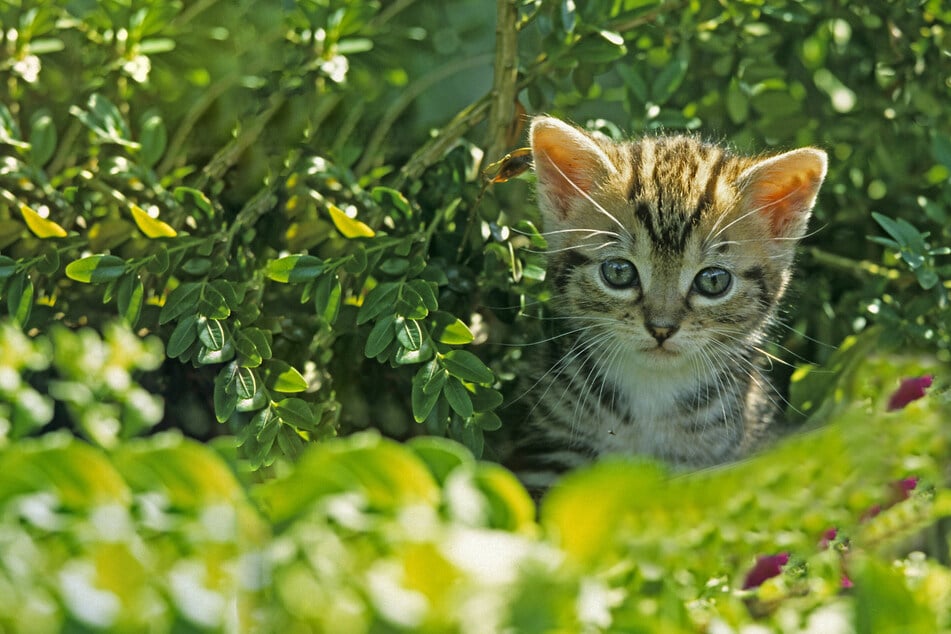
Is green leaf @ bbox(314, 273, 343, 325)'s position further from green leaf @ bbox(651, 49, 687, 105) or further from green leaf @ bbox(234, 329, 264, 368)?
green leaf @ bbox(651, 49, 687, 105)

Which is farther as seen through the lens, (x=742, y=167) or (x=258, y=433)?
(x=742, y=167)

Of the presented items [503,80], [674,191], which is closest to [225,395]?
[503,80]

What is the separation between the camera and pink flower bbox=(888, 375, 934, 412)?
62.8 inches

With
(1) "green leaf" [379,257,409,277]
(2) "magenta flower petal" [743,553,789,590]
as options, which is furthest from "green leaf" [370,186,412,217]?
(2) "magenta flower petal" [743,553,789,590]

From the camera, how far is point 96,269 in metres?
1.47

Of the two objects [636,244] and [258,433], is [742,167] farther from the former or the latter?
[258,433]

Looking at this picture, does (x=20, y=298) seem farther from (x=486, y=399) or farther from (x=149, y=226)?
(x=486, y=399)

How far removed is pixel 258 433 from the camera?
144cm

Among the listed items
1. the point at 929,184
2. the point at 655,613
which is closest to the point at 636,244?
the point at 929,184

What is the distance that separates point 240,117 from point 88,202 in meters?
0.40

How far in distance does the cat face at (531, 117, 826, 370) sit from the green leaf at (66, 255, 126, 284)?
0.72 meters

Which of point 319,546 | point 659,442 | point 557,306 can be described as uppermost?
point 319,546

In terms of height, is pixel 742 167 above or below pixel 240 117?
above

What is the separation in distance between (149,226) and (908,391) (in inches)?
48.0
